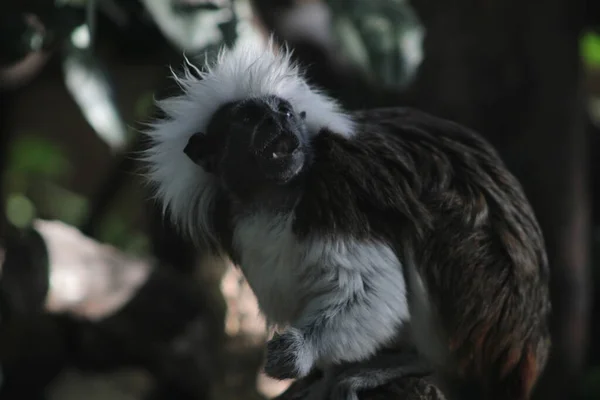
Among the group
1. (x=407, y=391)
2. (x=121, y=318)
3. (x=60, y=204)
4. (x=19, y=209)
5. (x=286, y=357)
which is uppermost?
(x=286, y=357)

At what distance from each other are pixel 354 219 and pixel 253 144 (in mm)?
316

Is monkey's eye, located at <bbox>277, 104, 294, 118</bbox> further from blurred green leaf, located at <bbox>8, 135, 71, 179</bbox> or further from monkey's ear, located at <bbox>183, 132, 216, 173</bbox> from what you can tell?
blurred green leaf, located at <bbox>8, 135, 71, 179</bbox>

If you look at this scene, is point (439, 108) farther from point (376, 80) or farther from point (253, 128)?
point (253, 128)

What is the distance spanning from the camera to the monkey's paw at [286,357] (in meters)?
2.10

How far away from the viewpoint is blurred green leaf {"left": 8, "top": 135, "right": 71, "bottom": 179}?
5.78 m

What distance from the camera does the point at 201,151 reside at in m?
2.41

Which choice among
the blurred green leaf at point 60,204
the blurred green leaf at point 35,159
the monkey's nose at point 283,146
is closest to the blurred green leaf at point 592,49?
the blurred green leaf at point 60,204

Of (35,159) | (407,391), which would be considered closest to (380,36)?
(407,391)

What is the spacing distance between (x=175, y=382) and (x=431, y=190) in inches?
86.4

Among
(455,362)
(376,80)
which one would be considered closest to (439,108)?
(376,80)

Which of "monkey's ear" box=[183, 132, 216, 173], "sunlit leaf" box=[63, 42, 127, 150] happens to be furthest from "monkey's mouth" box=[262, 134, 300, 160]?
"sunlit leaf" box=[63, 42, 127, 150]

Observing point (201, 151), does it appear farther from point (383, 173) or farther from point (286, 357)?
point (286, 357)

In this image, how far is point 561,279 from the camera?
4.40 m

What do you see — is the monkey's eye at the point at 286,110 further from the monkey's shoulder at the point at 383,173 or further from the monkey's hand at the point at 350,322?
the monkey's hand at the point at 350,322
